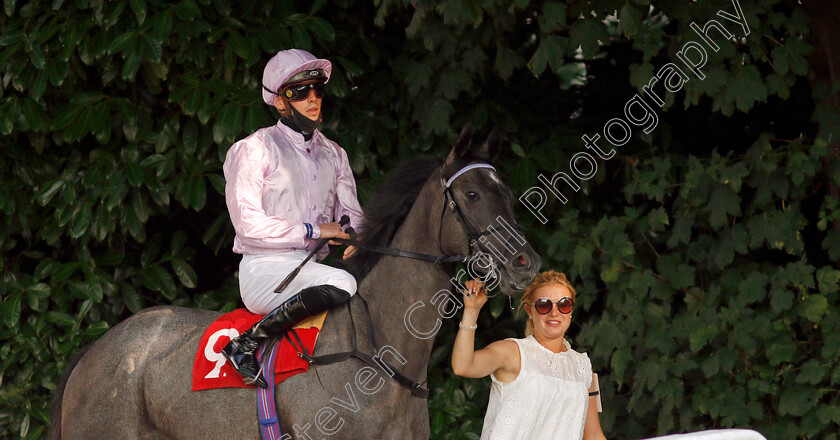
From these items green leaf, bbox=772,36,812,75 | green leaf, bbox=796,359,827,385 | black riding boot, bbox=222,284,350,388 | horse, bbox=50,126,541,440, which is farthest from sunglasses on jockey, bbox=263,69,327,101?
green leaf, bbox=796,359,827,385

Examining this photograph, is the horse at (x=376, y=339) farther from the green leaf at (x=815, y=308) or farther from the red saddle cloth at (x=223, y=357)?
the green leaf at (x=815, y=308)

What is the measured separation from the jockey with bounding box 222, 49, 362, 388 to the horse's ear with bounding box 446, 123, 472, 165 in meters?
0.55

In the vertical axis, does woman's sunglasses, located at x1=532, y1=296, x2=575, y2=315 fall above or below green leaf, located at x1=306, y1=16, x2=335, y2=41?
above

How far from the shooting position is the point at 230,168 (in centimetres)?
309

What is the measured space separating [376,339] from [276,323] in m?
0.36

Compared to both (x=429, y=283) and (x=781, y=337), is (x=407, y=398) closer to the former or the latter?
(x=429, y=283)

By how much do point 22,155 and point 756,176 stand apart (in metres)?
4.48

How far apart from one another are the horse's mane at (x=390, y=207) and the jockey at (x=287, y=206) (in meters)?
0.12

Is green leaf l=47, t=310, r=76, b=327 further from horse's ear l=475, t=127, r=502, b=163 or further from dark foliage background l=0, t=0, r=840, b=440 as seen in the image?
horse's ear l=475, t=127, r=502, b=163

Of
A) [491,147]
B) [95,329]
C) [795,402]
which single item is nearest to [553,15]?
[491,147]

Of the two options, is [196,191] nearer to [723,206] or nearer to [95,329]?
[95,329]

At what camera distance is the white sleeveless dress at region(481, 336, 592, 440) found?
2.79 metres

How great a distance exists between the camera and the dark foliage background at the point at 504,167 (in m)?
4.35

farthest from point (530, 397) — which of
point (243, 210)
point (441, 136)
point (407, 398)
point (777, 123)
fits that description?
Result: point (777, 123)
